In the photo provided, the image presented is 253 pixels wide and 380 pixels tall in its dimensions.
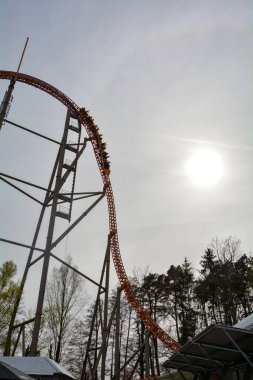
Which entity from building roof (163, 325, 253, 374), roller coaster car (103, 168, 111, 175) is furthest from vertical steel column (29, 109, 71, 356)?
building roof (163, 325, 253, 374)

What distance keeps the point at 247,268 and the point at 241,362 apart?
2334cm

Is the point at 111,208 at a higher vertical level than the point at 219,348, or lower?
higher

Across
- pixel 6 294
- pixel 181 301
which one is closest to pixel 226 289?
pixel 181 301

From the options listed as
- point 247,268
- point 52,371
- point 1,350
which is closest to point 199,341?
point 52,371

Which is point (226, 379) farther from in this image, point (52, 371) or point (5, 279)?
point (5, 279)

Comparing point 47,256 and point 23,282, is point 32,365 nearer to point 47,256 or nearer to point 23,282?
point 23,282

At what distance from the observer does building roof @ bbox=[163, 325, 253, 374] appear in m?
6.80

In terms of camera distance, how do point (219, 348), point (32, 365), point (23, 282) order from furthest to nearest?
point (23, 282), point (32, 365), point (219, 348)

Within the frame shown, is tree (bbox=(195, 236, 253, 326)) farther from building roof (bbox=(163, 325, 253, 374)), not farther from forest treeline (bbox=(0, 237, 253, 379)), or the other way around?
building roof (bbox=(163, 325, 253, 374))

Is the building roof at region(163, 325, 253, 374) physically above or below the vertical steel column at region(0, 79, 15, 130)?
below

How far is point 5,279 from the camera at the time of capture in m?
17.0

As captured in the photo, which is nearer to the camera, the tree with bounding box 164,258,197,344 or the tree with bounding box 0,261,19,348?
the tree with bounding box 0,261,19,348

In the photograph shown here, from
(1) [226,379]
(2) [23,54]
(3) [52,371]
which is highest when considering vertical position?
(2) [23,54]

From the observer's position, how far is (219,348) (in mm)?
7613
